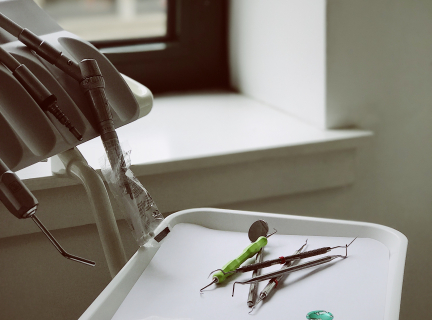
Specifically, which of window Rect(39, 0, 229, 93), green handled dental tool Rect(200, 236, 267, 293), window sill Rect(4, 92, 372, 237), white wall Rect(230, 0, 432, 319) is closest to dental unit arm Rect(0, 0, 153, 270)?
green handled dental tool Rect(200, 236, 267, 293)

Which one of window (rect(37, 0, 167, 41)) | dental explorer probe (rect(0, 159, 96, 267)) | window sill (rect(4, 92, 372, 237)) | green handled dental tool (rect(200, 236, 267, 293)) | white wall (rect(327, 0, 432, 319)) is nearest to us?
dental explorer probe (rect(0, 159, 96, 267))

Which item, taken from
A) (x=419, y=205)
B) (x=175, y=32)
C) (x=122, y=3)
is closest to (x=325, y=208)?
(x=419, y=205)

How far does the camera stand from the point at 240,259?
1.70 feet

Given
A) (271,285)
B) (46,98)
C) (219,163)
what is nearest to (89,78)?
(46,98)

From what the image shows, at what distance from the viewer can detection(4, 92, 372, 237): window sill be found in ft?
2.58

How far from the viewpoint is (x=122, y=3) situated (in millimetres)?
1250

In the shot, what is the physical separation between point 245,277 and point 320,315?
0.33ft

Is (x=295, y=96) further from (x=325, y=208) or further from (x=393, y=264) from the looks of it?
(x=393, y=264)

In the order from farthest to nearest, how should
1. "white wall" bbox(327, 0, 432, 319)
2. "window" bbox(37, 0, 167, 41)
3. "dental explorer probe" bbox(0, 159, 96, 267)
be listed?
"window" bbox(37, 0, 167, 41), "white wall" bbox(327, 0, 432, 319), "dental explorer probe" bbox(0, 159, 96, 267)

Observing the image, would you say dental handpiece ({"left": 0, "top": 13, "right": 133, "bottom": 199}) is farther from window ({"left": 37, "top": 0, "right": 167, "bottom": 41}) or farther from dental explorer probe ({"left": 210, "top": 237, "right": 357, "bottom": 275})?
window ({"left": 37, "top": 0, "right": 167, "bottom": 41})

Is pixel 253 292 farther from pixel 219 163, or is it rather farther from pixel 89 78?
pixel 219 163

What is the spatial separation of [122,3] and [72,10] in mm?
118

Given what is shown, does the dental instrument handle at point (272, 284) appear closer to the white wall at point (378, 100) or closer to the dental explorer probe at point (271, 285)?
the dental explorer probe at point (271, 285)

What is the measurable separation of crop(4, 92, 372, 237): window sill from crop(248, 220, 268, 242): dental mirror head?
0.27m
